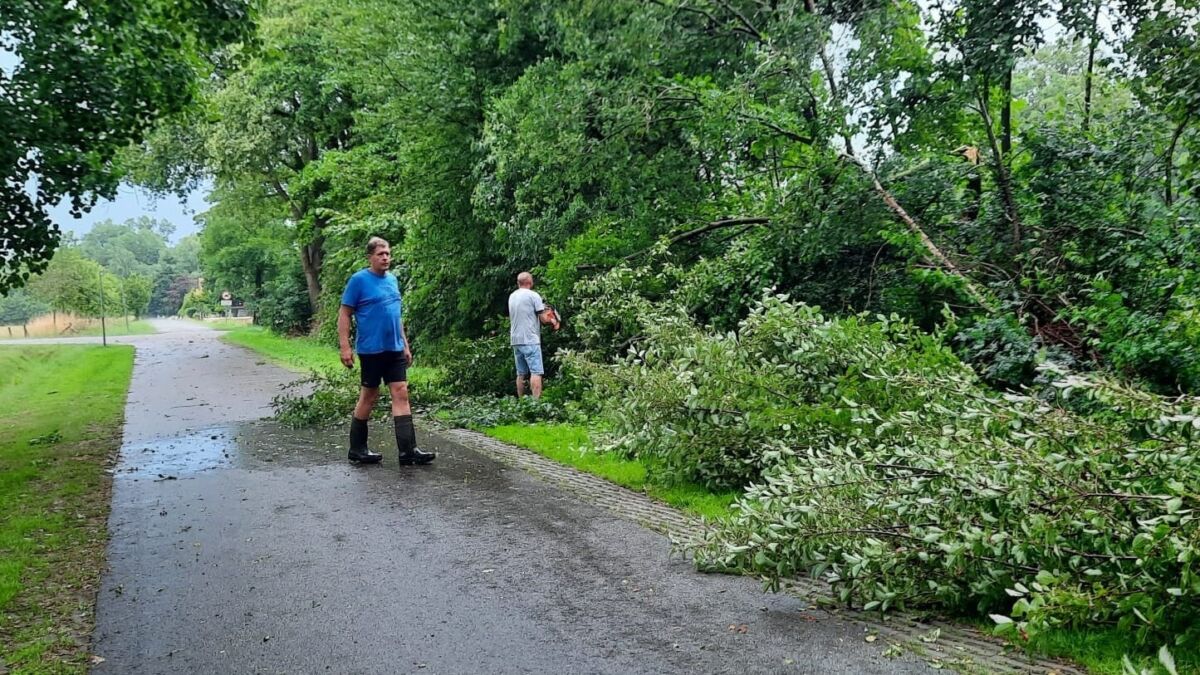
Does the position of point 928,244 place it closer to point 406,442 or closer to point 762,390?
point 762,390

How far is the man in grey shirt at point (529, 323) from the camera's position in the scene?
36.5 feet

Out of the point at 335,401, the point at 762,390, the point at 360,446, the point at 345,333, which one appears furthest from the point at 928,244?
the point at 335,401

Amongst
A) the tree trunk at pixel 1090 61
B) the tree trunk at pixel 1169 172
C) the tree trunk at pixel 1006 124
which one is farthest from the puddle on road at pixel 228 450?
the tree trunk at pixel 1090 61

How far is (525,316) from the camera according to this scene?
1112cm

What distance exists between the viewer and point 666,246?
10.6 meters

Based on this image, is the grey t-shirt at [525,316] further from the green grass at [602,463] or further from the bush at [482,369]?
the bush at [482,369]

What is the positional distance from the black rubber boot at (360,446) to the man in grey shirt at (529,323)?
336 cm

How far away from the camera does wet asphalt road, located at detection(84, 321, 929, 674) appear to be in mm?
3619

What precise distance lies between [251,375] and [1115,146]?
57.6ft

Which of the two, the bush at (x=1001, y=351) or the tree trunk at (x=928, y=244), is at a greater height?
the tree trunk at (x=928, y=244)

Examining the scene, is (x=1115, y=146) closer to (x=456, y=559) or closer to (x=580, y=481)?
(x=580, y=481)

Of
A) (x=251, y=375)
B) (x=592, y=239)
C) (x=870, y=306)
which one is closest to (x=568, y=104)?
(x=592, y=239)

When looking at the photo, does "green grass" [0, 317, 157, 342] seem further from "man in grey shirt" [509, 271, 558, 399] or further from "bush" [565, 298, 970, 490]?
"bush" [565, 298, 970, 490]

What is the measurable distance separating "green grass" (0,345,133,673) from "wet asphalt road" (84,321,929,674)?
151 mm
